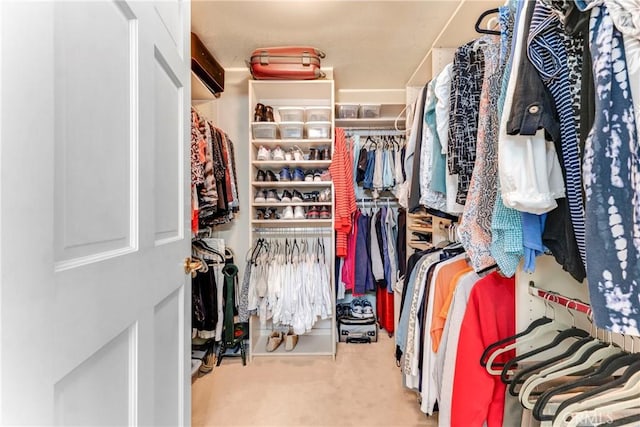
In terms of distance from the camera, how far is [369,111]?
2713 mm

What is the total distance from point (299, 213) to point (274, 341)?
3.40 ft

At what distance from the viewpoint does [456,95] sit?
48.1 inches

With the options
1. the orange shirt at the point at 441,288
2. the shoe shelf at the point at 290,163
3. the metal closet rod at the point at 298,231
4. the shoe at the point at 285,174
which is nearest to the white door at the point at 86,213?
the orange shirt at the point at 441,288

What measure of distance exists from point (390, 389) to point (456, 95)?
1.74 m

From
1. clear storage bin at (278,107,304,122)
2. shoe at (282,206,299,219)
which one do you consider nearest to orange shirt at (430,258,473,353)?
shoe at (282,206,299,219)

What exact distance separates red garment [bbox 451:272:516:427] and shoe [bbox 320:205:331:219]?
4.72 ft

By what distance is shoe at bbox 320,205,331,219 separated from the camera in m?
2.54

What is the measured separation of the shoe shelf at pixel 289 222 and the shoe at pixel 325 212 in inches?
1.2

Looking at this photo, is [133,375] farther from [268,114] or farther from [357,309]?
[357,309]

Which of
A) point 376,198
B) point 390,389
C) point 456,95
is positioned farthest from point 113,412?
point 376,198

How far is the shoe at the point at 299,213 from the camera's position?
8.27 feet

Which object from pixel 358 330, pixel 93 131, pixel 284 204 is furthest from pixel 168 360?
pixel 358 330

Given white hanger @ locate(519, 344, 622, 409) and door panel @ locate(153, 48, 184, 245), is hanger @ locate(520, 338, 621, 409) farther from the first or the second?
door panel @ locate(153, 48, 184, 245)

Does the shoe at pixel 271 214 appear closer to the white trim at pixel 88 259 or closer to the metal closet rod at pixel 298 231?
the metal closet rod at pixel 298 231
